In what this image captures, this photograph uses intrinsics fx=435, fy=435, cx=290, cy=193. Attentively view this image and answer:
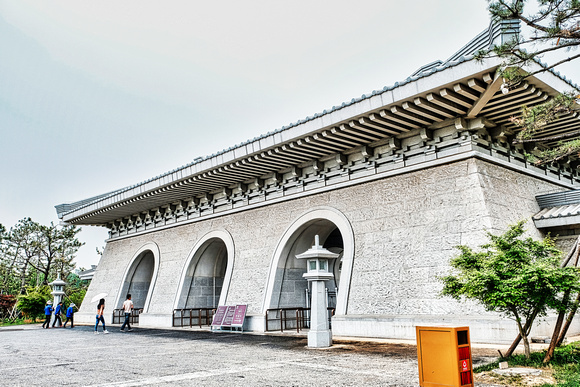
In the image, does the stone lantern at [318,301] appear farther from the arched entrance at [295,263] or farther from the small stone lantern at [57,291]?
the small stone lantern at [57,291]

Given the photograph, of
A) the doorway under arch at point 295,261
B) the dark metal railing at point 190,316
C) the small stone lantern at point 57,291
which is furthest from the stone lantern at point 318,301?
the small stone lantern at point 57,291

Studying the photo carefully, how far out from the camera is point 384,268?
33.4 ft

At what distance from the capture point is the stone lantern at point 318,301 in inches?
335

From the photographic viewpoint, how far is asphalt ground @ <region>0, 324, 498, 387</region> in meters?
5.39

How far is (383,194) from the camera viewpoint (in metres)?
10.9

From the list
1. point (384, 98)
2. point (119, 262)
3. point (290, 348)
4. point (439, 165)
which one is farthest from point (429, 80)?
point (119, 262)

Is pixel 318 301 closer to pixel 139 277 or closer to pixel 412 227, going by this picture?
pixel 412 227

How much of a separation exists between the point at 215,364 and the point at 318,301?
2.69m

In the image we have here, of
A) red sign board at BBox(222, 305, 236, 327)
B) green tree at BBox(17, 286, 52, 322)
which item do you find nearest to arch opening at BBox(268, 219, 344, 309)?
red sign board at BBox(222, 305, 236, 327)

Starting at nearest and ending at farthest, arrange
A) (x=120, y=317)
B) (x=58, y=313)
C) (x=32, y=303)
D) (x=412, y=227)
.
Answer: (x=412, y=227), (x=58, y=313), (x=120, y=317), (x=32, y=303)

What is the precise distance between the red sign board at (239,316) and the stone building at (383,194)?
338 mm

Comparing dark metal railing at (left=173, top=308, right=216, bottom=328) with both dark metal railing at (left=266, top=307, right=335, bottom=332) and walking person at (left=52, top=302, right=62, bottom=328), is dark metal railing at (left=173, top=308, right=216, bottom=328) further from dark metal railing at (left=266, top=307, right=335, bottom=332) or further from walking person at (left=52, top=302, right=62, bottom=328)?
walking person at (left=52, top=302, right=62, bottom=328)

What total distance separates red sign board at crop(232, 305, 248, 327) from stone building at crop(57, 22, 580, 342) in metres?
0.34

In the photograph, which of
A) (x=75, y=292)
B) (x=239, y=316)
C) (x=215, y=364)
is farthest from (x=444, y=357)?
(x=75, y=292)
